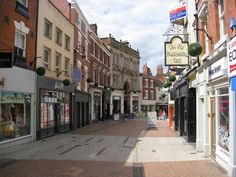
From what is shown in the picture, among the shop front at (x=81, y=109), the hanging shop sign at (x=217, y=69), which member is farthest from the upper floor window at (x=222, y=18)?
the shop front at (x=81, y=109)

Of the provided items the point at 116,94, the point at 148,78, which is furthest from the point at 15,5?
the point at 148,78

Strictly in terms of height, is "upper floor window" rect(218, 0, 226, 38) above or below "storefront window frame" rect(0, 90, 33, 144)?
above

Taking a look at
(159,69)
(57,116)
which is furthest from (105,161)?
(159,69)

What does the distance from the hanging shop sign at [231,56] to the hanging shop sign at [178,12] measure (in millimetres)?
11770

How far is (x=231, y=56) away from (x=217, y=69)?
1.70 meters

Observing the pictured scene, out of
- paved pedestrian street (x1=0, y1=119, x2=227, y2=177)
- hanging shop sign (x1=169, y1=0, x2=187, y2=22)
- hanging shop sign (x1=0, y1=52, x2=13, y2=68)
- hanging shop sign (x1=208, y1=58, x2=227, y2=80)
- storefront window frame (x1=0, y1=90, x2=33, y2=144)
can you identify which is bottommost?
paved pedestrian street (x1=0, y1=119, x2=227, y2=177)

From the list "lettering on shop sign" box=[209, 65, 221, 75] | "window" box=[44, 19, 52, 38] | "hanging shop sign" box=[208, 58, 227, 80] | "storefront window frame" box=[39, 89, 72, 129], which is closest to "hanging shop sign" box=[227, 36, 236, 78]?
"hanging shop sign" box=[208, 58, 227, 80]

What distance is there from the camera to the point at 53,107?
20.8 metres

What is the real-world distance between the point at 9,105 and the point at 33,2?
19.2 feet

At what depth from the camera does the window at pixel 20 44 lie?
51.4ft

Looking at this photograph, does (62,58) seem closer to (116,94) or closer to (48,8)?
(48,8)

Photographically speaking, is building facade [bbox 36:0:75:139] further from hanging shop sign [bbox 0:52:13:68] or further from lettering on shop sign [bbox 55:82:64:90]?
hanging shop sign [bbox 0:52:13:68]

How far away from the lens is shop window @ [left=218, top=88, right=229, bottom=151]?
10.0 metres

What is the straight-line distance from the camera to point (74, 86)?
84.1ft
